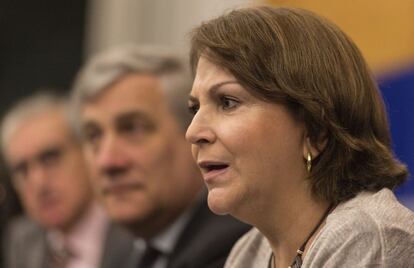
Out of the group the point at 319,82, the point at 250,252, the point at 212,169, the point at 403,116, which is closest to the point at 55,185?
the point at 403,116

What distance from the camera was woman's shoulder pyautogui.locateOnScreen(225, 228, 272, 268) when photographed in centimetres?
180

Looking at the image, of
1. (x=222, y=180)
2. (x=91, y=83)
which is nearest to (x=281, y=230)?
(x=222, y=180)

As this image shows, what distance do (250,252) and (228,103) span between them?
0.39m

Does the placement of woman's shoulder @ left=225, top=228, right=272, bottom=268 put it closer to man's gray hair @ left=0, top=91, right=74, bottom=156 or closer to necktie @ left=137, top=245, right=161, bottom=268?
necktie @ left=137, top=245, right=161, bottom=268

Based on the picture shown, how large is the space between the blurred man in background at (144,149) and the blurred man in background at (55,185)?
31.9 inches

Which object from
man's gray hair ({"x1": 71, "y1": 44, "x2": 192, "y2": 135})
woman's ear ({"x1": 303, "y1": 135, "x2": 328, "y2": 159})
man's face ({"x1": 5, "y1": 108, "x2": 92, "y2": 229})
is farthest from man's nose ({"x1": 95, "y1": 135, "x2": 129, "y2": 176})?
woman's ear ({"x1": 303, "y1": 135, "x2": 328, "y2": 159})

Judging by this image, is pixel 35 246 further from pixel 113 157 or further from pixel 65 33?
pixel 65 33

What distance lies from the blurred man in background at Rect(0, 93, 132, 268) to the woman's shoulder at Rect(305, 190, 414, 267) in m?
2.02

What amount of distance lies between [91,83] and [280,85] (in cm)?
127

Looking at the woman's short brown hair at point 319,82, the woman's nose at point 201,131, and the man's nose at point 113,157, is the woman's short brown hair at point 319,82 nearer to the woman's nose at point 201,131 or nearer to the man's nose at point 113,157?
the woman's nose at point 201,131

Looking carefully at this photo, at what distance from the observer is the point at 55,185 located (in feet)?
11.7

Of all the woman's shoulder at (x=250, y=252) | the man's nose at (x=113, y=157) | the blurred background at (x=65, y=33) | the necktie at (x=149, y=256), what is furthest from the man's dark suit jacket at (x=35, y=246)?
the woman's shoulder at (x=250, y=252)

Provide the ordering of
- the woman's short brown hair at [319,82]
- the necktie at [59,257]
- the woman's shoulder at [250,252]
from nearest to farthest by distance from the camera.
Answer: the woman's short brown hair at [319,82] → the woman's shoulder at [250,252] → the necktie at [59,257]

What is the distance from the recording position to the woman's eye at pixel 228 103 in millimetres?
1582
